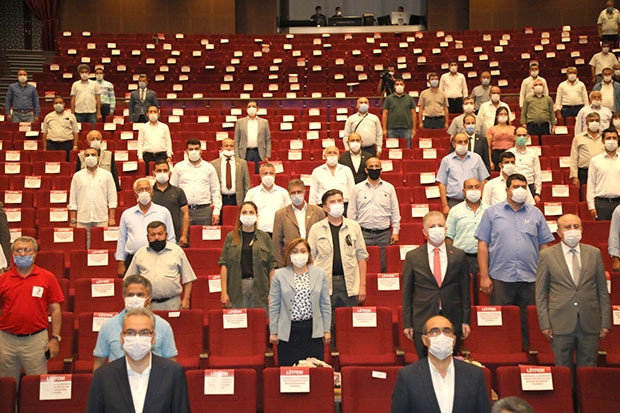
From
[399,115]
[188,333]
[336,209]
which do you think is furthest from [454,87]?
[188,333]

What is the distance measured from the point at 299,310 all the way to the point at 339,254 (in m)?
0.91

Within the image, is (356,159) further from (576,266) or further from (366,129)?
(576,266)

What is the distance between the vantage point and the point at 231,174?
374 inches

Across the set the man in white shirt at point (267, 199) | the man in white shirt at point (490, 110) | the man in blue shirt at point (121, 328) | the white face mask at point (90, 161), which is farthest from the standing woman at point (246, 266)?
the man in white shirt at point (490, 110)

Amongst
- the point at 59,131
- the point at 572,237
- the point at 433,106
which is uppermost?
the point at 433,106

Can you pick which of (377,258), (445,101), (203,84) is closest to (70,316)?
(377,258)

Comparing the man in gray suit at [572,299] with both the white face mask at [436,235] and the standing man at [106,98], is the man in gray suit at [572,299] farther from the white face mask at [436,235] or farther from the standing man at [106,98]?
the standing man at [106,98]

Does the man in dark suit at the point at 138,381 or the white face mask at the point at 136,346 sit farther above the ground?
the white face mask at the point at 136,346

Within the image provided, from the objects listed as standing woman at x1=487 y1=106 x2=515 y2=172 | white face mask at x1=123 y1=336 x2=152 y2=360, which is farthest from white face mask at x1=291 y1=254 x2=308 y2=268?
standing woman at x1=487 y1=106 x2=515 y2=172

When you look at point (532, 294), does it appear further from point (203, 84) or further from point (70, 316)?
point (203, 84)

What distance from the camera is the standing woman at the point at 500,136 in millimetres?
10773

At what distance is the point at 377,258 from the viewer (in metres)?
8.06

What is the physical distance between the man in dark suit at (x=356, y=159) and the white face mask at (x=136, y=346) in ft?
17.4

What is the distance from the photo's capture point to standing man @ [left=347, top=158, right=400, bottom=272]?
8219 mm
